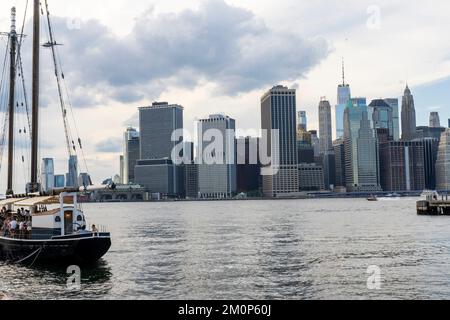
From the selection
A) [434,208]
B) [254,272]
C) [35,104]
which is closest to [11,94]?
[35,104]

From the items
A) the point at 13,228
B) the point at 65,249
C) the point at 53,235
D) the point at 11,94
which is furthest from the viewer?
the point at 11,94

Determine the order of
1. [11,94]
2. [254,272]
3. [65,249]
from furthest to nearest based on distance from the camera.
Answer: [11,94] < [65,249] < [254,272]

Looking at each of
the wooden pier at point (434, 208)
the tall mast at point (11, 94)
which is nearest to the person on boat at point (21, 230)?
the tall mast at point (11, 94)

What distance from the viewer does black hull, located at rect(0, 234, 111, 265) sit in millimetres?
40969

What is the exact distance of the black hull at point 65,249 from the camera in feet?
134

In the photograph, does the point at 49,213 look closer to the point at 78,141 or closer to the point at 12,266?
the point at 12,266

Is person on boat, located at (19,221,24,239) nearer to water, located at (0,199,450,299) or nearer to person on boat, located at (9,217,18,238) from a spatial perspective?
person on boat, located at (9,217,18,238)

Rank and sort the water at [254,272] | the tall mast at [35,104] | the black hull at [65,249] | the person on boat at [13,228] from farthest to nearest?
1. the tall mast at [35,104]
2. the person on boat at [13,228]
3. the black hull at [65,249]
4. the water at [254,272]

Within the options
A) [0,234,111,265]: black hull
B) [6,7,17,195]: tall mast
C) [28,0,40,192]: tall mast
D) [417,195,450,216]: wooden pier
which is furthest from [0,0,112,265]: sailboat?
[417,195,450,216]: wooden pier

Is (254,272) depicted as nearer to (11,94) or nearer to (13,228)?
(13,228)

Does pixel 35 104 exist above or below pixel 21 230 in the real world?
above

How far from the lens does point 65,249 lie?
41.1 metres

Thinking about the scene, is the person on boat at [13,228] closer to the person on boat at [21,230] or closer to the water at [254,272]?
the person on boat at [21,230]
